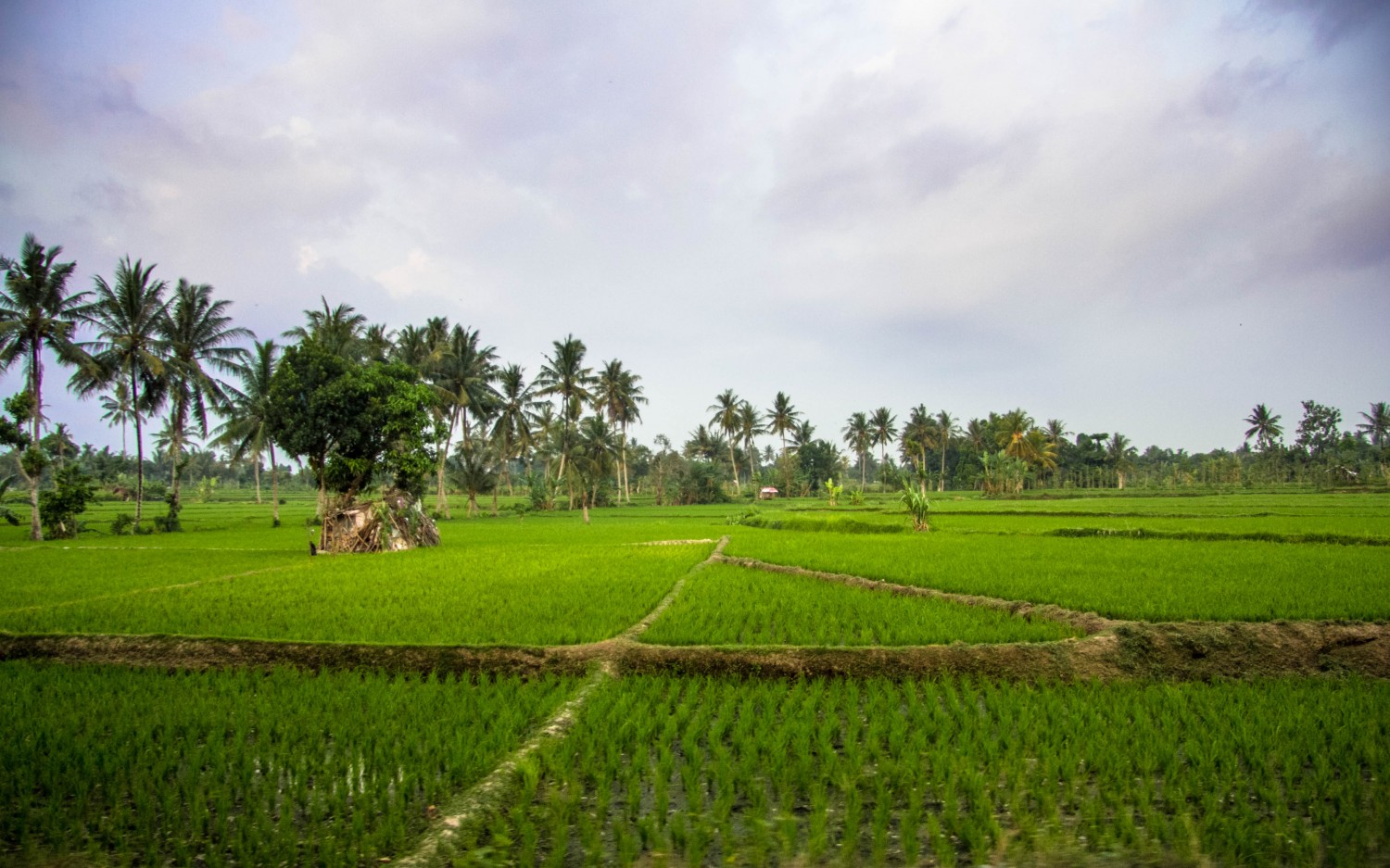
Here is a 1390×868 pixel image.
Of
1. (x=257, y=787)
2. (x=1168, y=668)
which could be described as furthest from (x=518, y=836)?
(x=1168, y=668)

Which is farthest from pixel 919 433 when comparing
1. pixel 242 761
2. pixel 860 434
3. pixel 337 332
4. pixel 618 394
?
pixel 242 761

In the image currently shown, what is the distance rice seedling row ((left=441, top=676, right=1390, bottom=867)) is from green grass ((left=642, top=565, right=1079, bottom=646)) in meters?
0.88

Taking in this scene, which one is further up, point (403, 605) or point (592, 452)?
point (592, 452)

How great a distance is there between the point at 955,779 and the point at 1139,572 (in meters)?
7.32

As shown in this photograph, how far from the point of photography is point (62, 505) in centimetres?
2134

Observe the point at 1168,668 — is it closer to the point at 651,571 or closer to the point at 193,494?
the point at 651,571

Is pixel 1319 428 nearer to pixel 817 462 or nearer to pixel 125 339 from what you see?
pixel 817 462

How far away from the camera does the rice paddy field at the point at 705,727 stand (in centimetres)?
268

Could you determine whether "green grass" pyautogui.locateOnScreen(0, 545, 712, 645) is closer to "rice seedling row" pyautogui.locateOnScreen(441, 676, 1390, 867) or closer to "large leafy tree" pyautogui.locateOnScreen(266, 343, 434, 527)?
"rice seedling row" pyautogui.locateOnScreen(441, 676, 1390, 867)

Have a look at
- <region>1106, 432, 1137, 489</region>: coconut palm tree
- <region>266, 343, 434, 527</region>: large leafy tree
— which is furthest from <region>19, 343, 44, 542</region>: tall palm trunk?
<region>1106, 432, 1137, 489</region>: coconut palm tree

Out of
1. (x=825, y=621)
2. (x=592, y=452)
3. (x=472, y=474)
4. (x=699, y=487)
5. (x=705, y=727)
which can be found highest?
(x=592, y=452)

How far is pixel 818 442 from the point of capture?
64.8 meters

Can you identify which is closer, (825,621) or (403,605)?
(825,621)

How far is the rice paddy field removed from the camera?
2.68 m
